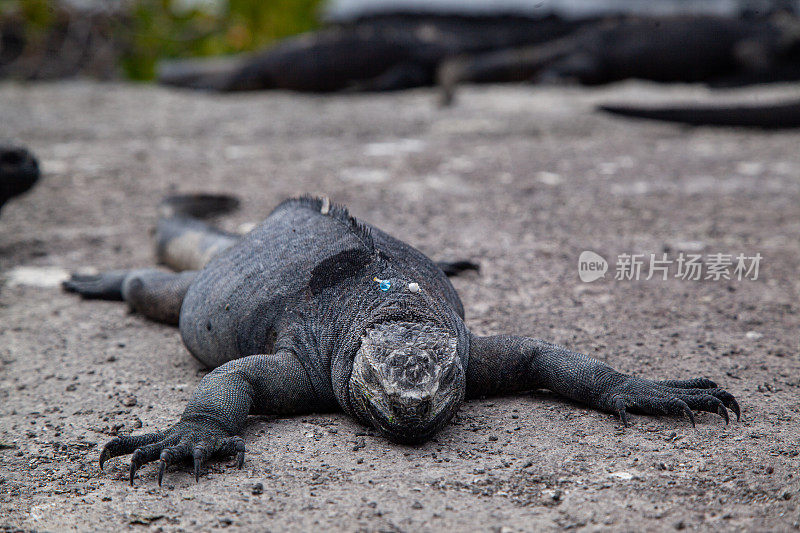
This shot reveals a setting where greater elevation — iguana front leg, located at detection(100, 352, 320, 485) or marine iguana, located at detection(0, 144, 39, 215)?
marine iguana, located at detection(0, 144, 39, 215)

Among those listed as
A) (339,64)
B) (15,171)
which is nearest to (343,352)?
(15,171)

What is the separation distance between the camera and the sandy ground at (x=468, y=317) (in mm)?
2451

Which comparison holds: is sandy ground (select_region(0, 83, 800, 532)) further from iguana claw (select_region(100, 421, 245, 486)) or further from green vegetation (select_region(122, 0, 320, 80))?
green vegetation (select_region(122, 0, 320, 80))

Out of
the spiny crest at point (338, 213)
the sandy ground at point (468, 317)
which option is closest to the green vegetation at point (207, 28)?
the sandy ground at point (468, 317)

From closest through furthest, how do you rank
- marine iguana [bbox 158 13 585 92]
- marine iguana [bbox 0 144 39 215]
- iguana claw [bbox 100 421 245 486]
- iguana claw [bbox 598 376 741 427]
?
iguana claw [bbox 100 421 245 486]
iguana claw [bbox 598 376 741 427]
marine iguana [bbox 0 144 39 215]
marine iguana [bbox 158 13 585 92]

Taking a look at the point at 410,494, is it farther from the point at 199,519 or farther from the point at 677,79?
the point at 677,79

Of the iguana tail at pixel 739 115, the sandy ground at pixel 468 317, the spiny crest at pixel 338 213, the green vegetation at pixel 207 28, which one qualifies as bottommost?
the sandy ground at pixel 468 317

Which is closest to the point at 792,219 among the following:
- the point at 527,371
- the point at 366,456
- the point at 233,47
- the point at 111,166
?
the point at 527,371

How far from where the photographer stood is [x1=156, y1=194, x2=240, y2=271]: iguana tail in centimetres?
462

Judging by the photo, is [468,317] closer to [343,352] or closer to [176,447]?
[343,352]

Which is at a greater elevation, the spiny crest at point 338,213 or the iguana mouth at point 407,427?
the spiny crest at point 338,213

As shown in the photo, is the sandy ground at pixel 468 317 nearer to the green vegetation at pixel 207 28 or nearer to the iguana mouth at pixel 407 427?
the iguana mouth at pixel 407 427

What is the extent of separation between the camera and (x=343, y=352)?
2.94m

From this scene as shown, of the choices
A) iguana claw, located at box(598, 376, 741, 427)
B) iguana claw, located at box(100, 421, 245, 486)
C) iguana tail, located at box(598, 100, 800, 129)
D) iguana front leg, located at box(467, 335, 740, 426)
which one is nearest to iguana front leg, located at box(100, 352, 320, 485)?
iguana claw, located at box(100, 421, 245, 486)
